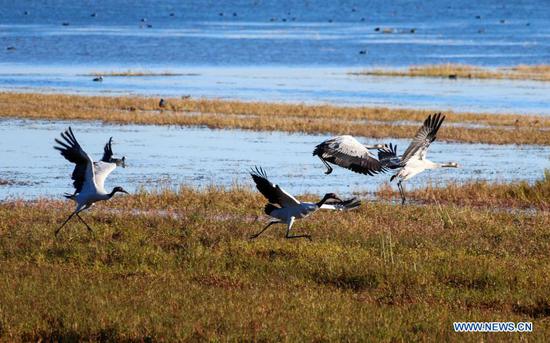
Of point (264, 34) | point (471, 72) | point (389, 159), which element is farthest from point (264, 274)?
point (264, 34)

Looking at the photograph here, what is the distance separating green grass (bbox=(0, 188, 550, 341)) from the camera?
8.32 m

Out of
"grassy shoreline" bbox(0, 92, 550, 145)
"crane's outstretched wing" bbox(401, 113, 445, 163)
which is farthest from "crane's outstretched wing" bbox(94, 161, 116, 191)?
"grassy shoreline" bbox(0, 92, 550, 145)

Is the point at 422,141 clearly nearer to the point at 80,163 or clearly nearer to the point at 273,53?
the point at 80,163

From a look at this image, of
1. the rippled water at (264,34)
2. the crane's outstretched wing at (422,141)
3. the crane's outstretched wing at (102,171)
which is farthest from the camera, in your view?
the rippled water at (264,34)

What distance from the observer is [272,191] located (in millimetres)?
11078

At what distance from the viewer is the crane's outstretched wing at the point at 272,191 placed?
423 inches

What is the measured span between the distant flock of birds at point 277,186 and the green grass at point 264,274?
443 mm

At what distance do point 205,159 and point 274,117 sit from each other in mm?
8747

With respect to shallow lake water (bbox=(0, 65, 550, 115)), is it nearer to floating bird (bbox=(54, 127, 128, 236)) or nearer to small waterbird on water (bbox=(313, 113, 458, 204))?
small waterbird on water (bbox=(313, 113, 458, 204))

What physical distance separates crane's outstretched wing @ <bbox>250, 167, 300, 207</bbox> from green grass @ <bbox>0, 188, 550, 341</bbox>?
578 mm

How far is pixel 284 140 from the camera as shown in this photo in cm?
2684

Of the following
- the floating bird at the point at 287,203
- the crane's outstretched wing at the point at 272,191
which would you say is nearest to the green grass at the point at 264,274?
the floating bird at the point at 287,203

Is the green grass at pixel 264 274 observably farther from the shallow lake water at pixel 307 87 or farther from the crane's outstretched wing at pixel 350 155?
the shallow lake water at pixel 307 87

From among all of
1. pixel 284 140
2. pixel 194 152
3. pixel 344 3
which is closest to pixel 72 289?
pixel 194 152
